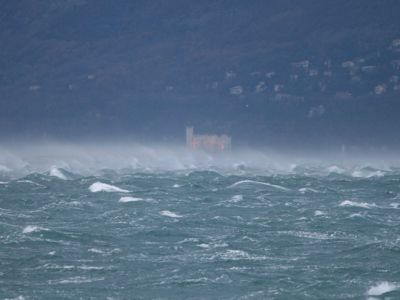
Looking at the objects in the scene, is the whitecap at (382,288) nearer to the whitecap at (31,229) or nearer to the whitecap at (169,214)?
the whitecap at (31,229)

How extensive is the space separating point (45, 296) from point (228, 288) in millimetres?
6570

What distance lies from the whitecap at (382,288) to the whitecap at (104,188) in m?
34.8

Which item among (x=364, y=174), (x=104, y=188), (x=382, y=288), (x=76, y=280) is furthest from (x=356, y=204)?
(x=364, y=174)

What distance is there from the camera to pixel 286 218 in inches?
1998

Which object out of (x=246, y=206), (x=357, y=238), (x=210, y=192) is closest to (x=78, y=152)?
(x=210, y=192)

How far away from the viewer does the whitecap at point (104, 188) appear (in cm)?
6627

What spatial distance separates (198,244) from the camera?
42188mm

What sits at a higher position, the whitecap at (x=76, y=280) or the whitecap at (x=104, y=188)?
the whitecap at (x=104, y=188)

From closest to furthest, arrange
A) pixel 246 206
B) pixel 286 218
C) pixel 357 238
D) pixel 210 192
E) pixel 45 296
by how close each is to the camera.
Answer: pixel 45 296, pixel 357 238, pixel 286 218, pixel 246 206, pixel 210 192

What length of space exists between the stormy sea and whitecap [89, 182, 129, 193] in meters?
0.14

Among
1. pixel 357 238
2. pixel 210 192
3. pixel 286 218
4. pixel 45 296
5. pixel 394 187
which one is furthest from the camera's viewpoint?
pixel 394 187

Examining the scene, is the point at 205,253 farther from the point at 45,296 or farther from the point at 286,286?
the point at 45,296

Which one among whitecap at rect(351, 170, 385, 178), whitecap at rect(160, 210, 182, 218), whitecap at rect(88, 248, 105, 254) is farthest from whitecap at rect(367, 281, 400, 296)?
whitecap at rect(351, 170, 385, 178)

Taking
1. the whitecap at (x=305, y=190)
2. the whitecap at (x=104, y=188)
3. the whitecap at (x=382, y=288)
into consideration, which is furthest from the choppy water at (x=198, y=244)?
the whitecap at (x=305, y=190)
